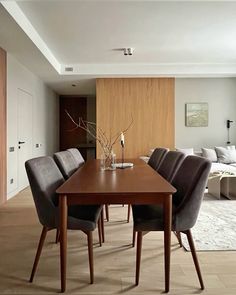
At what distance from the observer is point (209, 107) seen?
273 inches

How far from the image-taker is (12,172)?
4.66 meters

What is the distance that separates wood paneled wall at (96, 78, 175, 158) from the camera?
251 inches

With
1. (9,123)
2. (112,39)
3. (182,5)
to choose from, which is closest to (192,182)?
(182,5)

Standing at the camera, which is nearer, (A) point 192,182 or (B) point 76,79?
(A) point 192,182

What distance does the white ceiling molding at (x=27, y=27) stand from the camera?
9.47ft

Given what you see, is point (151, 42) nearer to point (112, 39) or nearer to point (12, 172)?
point (112, 39)

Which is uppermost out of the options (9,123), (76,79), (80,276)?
(76,79)

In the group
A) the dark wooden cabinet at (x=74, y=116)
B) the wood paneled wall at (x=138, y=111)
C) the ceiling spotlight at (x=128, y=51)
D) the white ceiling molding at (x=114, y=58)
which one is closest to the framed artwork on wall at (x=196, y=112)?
the wood paneled wall at (x=138, y=111)

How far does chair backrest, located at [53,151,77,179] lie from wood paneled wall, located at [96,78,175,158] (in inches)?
126

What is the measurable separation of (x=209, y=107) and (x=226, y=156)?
4.82 ft

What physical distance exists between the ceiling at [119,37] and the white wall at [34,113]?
9.0 inches

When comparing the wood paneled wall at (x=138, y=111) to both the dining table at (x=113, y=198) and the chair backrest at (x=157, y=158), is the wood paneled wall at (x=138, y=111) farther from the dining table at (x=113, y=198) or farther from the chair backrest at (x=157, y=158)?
the dining table at (x=113, y=198)

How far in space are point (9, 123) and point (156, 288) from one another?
3.60 metres

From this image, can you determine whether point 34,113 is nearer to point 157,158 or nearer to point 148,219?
point 157,158
